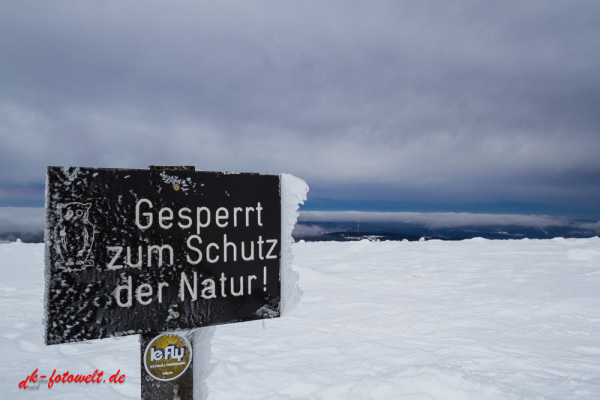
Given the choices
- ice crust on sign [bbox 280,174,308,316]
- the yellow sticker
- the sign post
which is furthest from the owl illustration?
ice crust on sign [bbox 280,174,308,316]

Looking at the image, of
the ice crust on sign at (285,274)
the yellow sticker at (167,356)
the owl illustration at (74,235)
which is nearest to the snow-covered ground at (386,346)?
the ice crust on sign at (285,274)

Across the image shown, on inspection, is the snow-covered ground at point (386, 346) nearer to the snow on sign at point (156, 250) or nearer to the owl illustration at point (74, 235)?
the snow on sign at point (156, 250)

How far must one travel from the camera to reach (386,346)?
12.1 feet

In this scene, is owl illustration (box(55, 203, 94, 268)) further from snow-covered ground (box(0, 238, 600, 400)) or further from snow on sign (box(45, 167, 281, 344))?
snow-covered ground (box(0, 238, 600, 400))

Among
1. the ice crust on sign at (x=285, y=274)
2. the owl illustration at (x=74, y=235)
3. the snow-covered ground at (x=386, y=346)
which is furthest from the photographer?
the snow-covered ground at (x=386, y=346)

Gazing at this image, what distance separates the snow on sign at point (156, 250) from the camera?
1.37 meters

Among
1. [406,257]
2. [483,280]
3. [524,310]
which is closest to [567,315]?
[524,310]

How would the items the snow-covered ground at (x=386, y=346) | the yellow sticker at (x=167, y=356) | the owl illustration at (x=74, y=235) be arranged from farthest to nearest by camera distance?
1. the snow-covered ground at (x=386, y=346)
2. the yellow sticker at (x=167, y=356)
3. the owl illustration at (x=74, y=235)

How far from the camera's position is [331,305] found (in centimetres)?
528

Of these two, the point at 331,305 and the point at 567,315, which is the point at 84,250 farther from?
the point at 567,315

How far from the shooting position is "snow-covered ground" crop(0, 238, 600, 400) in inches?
111

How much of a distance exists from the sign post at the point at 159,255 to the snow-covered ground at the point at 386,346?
950 millimetres

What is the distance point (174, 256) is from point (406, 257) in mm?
9590

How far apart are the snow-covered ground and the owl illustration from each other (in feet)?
4.64
